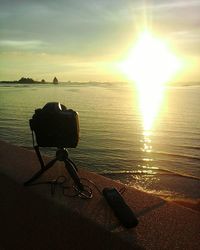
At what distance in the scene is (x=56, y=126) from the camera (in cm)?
521

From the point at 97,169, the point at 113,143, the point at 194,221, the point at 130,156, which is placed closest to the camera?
the point at 194,221

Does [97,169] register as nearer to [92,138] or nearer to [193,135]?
[92,138]

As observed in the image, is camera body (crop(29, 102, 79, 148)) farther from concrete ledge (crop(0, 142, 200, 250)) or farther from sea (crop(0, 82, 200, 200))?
sea (crop(0, 82, 200, 200))

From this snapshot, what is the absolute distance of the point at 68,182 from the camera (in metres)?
6.02

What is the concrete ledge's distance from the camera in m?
4.15

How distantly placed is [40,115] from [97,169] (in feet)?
19.8

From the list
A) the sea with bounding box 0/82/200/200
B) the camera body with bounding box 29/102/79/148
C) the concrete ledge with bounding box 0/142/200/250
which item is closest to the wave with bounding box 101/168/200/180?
the sea with bounding box 0/82/200/200

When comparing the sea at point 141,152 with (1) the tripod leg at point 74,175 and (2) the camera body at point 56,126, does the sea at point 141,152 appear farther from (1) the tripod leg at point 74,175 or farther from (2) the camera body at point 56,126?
(2) the camera body at point 56,126

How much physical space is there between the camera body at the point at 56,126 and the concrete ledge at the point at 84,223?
78 cm

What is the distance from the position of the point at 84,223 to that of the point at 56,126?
1.43 meters

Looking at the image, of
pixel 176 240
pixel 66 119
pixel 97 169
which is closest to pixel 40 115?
pixel 66 119

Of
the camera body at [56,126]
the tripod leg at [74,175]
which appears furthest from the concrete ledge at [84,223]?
the camera body at [56,126]

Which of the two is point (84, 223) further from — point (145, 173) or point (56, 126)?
point (145, 173)

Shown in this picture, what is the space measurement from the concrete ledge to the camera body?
2.55ft
